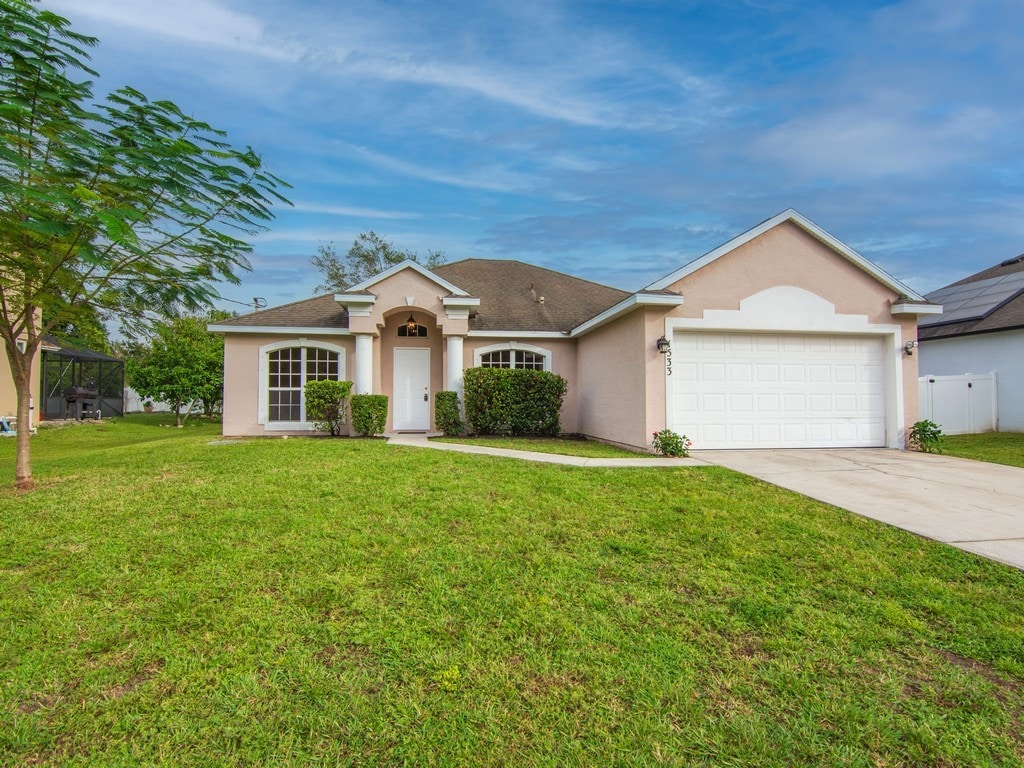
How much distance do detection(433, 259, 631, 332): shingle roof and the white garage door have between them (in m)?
4.20

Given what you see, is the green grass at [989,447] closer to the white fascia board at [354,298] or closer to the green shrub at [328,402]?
the white fascia board at [354,298]

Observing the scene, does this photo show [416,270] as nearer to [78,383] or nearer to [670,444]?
[670,444]

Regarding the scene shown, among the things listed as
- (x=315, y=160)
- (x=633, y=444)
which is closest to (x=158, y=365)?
(x=315, y=160)

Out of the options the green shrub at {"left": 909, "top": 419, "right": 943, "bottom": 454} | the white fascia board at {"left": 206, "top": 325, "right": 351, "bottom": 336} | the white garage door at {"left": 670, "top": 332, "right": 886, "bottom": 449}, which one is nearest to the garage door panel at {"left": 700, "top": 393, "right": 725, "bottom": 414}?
the white garage door at {"left": 670, "top": 332, "right": 886, "bottom": 449}

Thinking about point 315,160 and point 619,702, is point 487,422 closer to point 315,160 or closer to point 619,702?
point 315,160

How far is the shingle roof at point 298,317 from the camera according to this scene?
13.0 meters

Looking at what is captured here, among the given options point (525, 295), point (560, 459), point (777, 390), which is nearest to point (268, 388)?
point (525, 295)

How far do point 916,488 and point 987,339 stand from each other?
12.3 meters

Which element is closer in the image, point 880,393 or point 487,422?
point 880,393

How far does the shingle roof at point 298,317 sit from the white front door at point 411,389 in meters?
1.93

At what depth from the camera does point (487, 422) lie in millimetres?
12172

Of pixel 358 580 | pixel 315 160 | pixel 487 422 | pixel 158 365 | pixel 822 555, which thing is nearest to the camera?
pixel 358 580

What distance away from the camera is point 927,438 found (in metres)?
9.84

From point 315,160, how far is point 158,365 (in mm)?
12318
